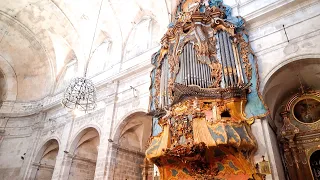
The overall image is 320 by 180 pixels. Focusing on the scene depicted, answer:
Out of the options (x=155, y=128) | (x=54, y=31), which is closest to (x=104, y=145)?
(x=155, y=128)

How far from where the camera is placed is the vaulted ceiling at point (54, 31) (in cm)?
1152

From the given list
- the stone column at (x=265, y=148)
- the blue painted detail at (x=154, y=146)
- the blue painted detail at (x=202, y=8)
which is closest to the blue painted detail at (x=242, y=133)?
the stone column at (x=265, y=148)

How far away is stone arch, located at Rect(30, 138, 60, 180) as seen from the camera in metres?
11.8

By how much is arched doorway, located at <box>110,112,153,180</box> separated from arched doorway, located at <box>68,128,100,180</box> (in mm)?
1915

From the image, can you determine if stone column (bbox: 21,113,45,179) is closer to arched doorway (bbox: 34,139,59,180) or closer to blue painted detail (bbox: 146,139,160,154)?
arched doorway (bbox: 34,139,59,180)

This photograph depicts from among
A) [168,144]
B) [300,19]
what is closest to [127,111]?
[168,144]

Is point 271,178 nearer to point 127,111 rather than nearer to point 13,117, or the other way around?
point 127,111

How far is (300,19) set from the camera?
20.2 ft

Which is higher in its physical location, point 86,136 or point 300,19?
point 300,19

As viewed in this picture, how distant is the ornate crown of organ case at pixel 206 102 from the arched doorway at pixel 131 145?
243 centimetres

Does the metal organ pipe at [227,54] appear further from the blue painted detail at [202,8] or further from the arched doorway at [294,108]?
the blue painted detail at [202,8]

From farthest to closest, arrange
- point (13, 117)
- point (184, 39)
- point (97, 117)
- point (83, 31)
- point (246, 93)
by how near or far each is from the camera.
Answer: point (13, 117) < point (83, 31) < point (97, 117) < point (184, 39) < point (246, 93)

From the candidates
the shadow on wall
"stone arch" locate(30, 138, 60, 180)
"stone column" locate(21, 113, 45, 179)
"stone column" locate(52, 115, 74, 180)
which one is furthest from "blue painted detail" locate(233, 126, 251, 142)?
the shadow on wall

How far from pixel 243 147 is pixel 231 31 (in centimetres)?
323
